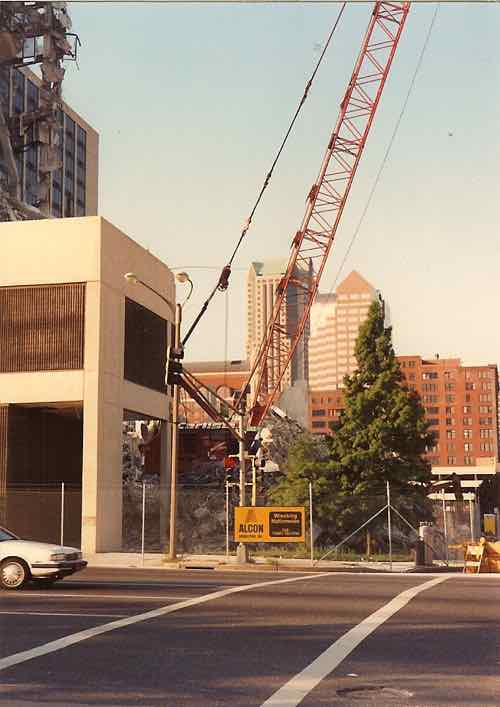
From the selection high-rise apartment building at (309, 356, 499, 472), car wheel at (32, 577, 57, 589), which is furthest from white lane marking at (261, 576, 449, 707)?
high-rise apartment building at (309, 356, 499, 472)

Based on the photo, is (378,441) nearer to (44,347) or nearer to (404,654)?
(44,347)

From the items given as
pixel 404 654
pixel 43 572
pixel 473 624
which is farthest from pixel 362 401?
pixel 404 654

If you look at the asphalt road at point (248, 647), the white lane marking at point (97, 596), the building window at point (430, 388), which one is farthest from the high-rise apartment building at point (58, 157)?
the asphalt road at point (248, 647)

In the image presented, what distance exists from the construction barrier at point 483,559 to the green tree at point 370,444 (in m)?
8.96

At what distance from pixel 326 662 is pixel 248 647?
1.29m

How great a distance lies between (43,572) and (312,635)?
7.97m

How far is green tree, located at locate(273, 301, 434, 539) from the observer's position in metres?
42.0

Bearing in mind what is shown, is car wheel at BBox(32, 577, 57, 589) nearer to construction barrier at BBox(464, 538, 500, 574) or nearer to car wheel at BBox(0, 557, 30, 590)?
car wheel at BBox(0, 557, 30, 590)

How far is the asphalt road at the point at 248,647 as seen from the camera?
9.70 meters

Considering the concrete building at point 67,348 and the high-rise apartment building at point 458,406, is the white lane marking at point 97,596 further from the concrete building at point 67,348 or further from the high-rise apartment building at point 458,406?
the high-rise apartment building at point 458,406

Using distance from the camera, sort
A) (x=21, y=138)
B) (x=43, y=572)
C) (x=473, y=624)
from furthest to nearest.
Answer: (x=21, y=138), (x=43, y=572), (x=473, y=624)

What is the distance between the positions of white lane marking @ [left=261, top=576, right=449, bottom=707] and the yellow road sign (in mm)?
15877

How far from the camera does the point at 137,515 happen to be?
53469mm

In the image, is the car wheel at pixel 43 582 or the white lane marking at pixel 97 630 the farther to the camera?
the car wheel at pixel 43 582
